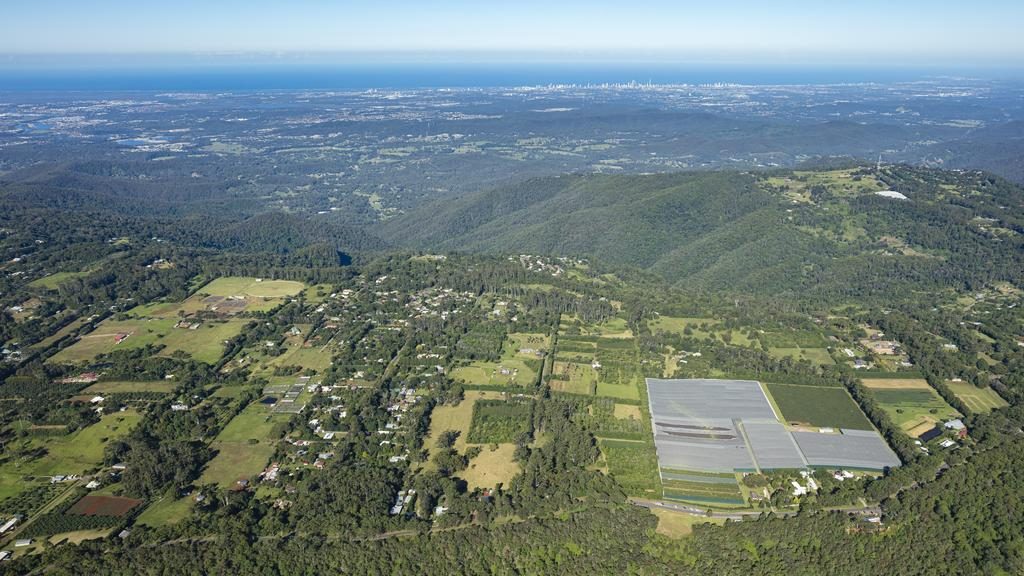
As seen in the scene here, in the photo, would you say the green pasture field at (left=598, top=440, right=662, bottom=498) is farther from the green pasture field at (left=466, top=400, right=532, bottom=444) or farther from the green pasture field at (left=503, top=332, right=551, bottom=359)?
the green pasture field at (left=503, top=332, right=551, bottom=359)

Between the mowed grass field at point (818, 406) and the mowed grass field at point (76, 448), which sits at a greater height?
the mowed grass field at point (76, 448)

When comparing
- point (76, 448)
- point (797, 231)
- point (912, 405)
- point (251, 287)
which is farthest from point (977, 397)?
point (251, 287)

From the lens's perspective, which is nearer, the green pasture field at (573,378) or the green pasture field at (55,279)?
the green pasture field at (573,378)

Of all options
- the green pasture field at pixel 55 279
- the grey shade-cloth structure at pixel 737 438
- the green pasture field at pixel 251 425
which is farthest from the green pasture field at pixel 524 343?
the green pasture field at pixel 55 279

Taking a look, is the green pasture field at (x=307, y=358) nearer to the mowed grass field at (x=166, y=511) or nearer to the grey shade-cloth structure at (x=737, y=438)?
the mowed grass field at (x=166, y=511)

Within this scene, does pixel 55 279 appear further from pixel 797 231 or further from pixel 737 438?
pixel 797 231

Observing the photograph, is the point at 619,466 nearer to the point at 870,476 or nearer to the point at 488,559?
the point at 488,559
